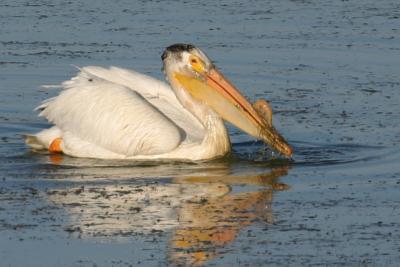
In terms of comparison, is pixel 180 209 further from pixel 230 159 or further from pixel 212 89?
pixel 212 89

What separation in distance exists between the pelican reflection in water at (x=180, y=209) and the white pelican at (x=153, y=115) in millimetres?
506

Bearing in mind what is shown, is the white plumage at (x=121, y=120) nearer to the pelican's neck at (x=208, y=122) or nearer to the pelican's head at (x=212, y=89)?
the pelican's neck at (x=208, y=122)

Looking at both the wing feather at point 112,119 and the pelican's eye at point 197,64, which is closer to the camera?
the wing feather at point 112,119

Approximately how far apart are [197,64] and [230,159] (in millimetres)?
A: 735

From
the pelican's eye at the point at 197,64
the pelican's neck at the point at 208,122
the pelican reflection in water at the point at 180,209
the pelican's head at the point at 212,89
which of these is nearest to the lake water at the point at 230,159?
the pelican reflection in water at the point at 180,209

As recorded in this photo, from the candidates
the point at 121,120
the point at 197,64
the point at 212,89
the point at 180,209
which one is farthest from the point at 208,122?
the point at 180,209

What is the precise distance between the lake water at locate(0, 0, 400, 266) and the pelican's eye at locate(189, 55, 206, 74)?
0.70m

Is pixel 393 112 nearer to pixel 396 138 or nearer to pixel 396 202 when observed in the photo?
pixel 396 138

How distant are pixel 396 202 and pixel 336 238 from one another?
0.98 meters

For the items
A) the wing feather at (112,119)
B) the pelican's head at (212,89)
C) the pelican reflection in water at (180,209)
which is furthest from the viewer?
the pelican's head at (212,89)

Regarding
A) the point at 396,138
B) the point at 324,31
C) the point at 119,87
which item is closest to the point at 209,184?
the point at 119,87

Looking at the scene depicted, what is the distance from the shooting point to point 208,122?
358 inches

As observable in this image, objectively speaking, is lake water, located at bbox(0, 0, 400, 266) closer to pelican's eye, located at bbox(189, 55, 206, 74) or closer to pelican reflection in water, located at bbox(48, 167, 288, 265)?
pelican reflection in water, located at bbox(48, 167, 288, 265)

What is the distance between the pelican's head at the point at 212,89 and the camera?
902cm
